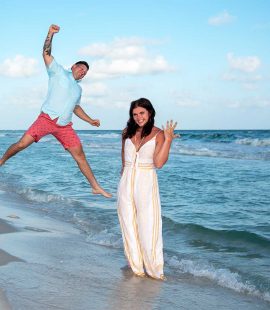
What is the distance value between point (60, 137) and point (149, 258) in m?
1.93

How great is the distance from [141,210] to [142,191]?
0.22 m

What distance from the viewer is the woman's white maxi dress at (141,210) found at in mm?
5559

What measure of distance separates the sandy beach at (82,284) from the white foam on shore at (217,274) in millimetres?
171

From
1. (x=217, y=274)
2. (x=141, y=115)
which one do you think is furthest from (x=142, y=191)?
(x=217, y=274)

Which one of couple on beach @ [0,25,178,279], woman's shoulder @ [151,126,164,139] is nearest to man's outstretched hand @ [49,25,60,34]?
couple on beach @ [0,25,178,279]

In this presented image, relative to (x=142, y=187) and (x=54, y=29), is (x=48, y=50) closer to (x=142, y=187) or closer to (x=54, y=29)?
(x=54, y=29)

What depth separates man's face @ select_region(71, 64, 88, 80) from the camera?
624 cm

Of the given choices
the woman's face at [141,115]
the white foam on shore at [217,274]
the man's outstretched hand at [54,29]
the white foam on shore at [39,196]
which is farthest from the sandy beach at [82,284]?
the white foam on shore at [39,196]

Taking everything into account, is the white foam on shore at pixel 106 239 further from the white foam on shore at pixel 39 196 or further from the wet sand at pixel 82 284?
the white foam on shore at pixel 39 196

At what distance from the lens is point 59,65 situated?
622 centimetres

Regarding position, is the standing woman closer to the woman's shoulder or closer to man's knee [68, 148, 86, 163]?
the woman's shoulder

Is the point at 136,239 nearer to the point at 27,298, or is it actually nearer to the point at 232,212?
the point at 27,298

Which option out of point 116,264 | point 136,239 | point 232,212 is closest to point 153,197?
point 136,239

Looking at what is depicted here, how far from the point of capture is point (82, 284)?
498cm
